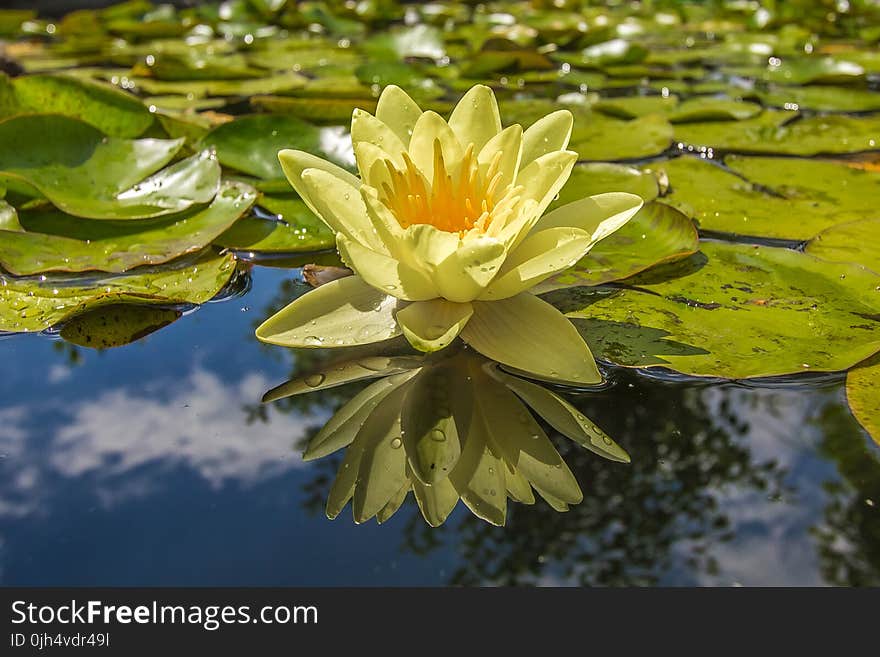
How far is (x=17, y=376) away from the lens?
120cm

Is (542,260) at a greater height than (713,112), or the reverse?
(542,260)

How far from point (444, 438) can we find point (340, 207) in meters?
0.39

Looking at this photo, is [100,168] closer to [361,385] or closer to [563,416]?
[361,385]

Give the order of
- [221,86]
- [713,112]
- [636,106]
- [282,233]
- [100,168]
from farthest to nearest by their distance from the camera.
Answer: [221,86], [636,106], [713,112], [100,168], [282,233]

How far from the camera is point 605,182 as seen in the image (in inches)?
69.2

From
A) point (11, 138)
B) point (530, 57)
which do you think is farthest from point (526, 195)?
point (530, 57)

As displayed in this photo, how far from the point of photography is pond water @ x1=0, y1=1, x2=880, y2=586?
0.86m

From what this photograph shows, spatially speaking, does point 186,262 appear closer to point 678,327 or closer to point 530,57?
point 678,327

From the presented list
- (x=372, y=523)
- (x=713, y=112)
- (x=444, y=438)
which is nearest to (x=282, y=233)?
(x=444, y=438)

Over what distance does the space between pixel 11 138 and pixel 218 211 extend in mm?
522

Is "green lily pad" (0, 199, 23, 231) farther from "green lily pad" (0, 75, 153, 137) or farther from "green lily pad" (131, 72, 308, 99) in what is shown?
"green lily pad" (131, 72, 308, 99)

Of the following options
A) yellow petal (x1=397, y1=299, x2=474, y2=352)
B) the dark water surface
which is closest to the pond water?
the dark water surface

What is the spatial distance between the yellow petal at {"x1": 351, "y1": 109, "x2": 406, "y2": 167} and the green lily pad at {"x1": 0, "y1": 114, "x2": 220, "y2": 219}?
562 mm

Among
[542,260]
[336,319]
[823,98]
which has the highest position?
[542,260]
